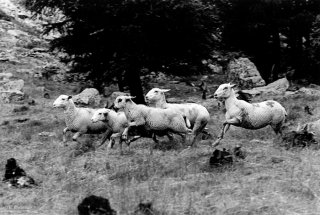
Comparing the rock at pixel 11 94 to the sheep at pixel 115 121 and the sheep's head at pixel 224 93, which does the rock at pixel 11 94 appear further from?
the sheep's head at pixel 224 93

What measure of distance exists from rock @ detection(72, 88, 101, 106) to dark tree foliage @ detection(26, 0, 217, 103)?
4.59ft

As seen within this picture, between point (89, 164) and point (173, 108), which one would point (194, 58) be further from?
point (89, 164)

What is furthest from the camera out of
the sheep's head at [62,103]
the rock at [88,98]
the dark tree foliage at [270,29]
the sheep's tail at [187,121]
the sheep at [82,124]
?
the dark tree foliage at [270,29]

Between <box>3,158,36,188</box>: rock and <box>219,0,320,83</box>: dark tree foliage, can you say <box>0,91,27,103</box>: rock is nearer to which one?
<box>219,0,320,83</box>: dark tree foliage

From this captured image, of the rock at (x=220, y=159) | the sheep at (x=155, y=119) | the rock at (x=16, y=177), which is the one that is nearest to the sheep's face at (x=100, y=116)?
the sheep at (x=155, y=119)

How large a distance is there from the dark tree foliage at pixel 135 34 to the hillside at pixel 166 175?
323 centimetres

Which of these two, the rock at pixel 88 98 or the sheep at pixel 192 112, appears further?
the rock at pixel 88 98

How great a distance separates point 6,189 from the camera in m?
10.7

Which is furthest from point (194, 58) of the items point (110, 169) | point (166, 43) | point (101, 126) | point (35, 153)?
point (110, 169)

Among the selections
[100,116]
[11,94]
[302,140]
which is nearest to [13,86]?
[11,94]

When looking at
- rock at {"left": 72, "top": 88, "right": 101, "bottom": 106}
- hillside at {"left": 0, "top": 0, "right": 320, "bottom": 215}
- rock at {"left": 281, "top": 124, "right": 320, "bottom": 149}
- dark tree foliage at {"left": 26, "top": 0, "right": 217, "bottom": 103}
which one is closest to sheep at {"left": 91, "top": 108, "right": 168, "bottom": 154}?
hillside at {"left": 0, "top": 0, "right": 320, "bottom": 215}

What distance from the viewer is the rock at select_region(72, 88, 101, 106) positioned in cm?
2255

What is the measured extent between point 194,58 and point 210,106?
2.05 m

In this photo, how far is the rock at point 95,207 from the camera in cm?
823
